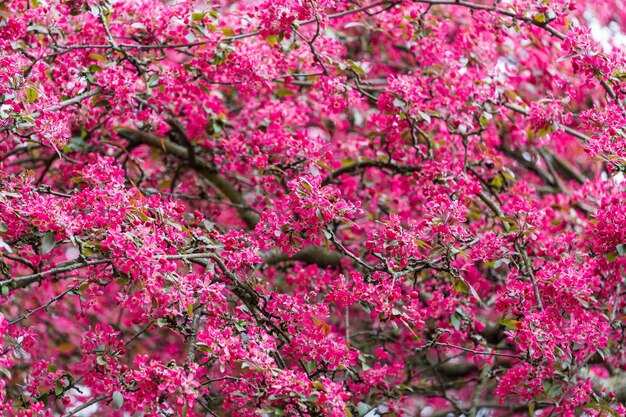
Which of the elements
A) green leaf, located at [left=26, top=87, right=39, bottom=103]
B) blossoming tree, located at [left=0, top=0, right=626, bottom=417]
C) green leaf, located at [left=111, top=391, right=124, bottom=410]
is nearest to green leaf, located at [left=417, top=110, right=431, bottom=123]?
blossoming tree, located at [left=0, top=0, right=626, bottom=417]

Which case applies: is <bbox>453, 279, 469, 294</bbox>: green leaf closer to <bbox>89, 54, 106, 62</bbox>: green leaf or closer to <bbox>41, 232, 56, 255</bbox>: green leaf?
<bbox>41, 232, 56, 255</bbox>: green leaf

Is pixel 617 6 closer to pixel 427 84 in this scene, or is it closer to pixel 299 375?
pixel 427 84

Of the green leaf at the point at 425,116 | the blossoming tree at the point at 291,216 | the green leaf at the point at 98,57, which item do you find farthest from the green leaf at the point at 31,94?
the green leaf at the point at 425,116

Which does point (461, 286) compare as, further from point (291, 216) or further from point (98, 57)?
point (98, 57)

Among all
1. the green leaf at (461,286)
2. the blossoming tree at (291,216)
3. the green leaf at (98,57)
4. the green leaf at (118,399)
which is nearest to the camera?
the green leaf at (118,399)

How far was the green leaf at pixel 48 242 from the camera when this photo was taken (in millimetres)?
2678

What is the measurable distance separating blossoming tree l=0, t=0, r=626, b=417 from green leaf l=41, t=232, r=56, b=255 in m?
0.01

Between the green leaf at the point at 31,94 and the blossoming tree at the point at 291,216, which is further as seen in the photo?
the green leaf at the point at 31,94

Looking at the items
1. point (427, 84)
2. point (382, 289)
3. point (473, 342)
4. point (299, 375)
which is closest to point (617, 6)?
Result: point (427, 84)

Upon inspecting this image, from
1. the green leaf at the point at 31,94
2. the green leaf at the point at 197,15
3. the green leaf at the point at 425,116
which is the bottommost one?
the green leaf at the point at 425,116

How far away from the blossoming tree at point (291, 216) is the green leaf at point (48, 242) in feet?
0.04

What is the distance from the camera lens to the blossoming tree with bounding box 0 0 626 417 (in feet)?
9.11

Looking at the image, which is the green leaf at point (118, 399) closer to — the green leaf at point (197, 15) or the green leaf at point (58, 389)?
the green leaf at point (58, 389)

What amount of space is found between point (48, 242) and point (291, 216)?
0.90 m
